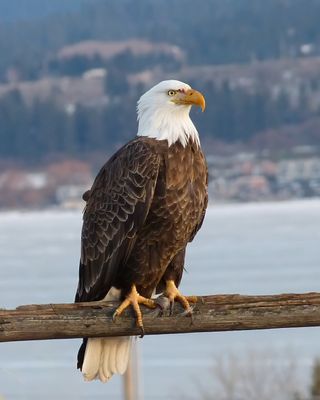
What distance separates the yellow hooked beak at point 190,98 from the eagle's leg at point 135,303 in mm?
790

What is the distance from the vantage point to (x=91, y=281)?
5.27 meters

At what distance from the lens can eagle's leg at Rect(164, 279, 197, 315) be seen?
444 cm

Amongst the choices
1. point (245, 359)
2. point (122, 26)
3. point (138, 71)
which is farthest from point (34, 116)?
point (245, 359)

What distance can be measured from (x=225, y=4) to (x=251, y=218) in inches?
2249

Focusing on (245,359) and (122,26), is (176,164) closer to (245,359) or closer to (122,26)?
(245,359)

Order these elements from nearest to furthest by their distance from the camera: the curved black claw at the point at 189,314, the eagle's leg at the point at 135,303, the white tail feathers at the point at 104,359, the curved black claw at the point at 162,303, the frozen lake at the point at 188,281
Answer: the curved black claw at the point at 189,314
the eagle's leg at the point at 135,303
the curved black claw at the point at 162,303
the white tail feathers at the point at 104,359
the frozen lake at the point at 188,281

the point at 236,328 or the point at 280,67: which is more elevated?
the point at 280,67

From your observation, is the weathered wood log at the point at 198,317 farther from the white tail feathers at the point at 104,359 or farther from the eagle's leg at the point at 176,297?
the white tail feathers at the point at 104,359

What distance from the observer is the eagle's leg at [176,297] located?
4.44 m

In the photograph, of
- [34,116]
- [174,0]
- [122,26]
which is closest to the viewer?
[34,116]

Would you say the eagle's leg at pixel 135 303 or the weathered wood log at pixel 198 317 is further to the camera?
the eagle's leg at pixel 135 303

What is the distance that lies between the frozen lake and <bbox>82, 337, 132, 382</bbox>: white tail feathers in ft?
2.28

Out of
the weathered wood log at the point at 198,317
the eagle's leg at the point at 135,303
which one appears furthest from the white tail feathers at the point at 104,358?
the weathered wood log at the point at 198,317

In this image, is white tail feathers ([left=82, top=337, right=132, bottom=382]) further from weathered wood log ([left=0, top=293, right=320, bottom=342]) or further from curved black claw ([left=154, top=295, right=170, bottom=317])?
weathered wood log ([left=0, top=293, right=320, bottom=342])
